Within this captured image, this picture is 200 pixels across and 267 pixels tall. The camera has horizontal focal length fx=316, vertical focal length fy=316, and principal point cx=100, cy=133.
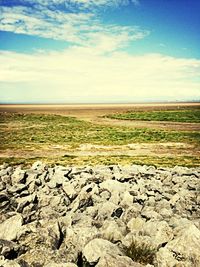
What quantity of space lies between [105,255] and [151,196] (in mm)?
4240

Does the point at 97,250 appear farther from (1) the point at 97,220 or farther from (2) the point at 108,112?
(2) the point at 108,112

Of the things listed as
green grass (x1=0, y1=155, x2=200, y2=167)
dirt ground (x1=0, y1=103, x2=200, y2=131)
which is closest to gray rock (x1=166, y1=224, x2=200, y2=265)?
green grass (x1=0, y1=155, x2=200, y2=167)

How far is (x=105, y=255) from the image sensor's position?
5332 millimetres

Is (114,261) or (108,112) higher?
(114,261)

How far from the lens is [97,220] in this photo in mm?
7406

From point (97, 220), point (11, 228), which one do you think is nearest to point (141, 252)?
point (97, 220)

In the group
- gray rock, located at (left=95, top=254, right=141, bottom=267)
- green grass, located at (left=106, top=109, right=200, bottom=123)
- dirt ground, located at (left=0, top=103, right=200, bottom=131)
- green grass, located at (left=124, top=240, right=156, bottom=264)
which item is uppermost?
gray rock, located at (left=95, top=254, right=141, bottom=267)

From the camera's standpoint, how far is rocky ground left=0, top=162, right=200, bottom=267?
5.58m

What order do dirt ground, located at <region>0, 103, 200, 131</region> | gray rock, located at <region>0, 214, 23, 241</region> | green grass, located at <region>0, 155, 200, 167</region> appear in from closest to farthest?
gray rock, located at <region>0, 214, 23, 241</region> → green grass, located at <region>0, 155, 200, 167</region> → dirt ground, located at <region>0, 103, 200, 131</region>

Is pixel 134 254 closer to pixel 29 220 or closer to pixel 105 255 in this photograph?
pixel 105 255

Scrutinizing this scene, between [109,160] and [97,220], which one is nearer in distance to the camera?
[97,220]

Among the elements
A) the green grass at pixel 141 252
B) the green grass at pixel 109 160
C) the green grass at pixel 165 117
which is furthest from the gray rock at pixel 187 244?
the green grass at pixel 165 117

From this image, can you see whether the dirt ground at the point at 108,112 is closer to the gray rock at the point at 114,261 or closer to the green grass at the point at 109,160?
the green grass at the point at 109,160

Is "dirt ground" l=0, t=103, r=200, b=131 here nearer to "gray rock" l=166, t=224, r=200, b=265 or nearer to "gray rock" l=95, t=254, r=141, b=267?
"gray rock" l=166, t=224, r=200, b=265
